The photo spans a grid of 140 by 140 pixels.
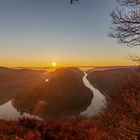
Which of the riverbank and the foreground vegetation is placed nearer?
the foreground vegetation

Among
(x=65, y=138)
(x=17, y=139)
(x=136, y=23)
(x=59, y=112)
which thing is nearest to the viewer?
(x=136, y=23)

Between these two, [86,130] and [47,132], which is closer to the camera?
[47,132]

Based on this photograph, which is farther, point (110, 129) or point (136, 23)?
point (110, 129)

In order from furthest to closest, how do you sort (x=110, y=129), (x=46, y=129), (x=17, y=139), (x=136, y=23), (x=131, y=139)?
(x=110, y=129) < (x=46, y=129) < (x=17, y=139) < (x=131, y=139) < (x=136, y=23)

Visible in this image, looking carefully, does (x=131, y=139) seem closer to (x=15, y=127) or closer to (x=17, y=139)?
(x=17, y=139)

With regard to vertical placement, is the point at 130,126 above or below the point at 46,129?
above

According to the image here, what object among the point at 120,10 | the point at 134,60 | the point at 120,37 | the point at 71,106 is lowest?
the point at 71,106

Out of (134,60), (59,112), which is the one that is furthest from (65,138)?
(59,112)

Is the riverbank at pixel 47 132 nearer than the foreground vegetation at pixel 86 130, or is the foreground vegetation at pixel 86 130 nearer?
the foreground vegetation at pixel 86 130

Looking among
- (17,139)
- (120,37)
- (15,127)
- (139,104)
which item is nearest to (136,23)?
(120,37)
